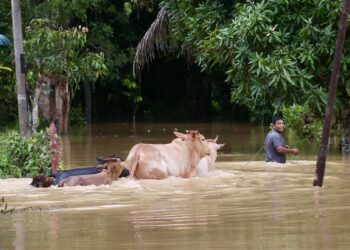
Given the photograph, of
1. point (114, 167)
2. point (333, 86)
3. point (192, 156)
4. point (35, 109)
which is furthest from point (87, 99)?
point (333, 86)

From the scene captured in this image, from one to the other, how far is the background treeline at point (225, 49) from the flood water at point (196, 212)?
1507mm

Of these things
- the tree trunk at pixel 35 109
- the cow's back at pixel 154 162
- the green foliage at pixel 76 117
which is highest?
the tree trunk at pixel 35 109

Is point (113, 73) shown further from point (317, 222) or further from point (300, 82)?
point (317, 222)

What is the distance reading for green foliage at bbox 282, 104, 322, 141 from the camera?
21.5 m

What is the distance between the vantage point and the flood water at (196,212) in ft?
25.7

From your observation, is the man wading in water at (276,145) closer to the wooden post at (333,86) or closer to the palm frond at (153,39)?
the wooden post at (333,86)

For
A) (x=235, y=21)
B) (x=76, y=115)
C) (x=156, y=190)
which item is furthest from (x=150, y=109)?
(x=156, y=190)

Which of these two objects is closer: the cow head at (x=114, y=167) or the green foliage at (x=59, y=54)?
the cow head at (x=114, y=167)

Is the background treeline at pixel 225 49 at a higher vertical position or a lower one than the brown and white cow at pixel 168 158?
higher

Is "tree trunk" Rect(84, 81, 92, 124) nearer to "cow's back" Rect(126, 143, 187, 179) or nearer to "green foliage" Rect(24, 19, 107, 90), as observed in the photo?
"green foliage" Rect(24, 19, 107, 90)

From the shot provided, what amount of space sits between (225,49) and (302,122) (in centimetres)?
586

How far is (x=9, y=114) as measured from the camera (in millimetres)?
29172

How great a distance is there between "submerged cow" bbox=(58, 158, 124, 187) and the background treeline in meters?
3.88

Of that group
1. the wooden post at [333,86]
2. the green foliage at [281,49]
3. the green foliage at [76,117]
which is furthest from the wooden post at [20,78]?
the green foliage at [76,117]
